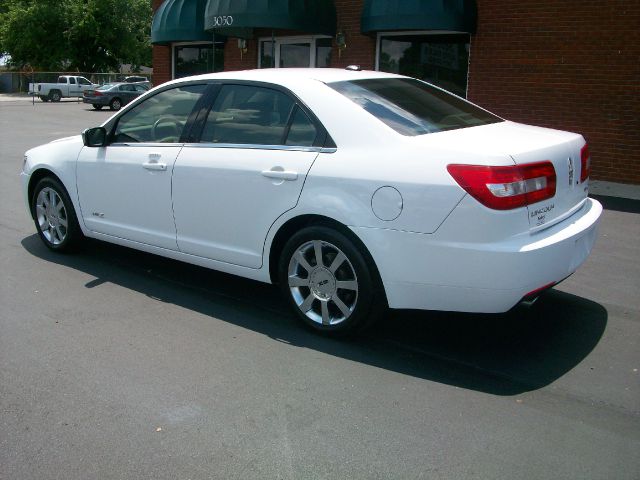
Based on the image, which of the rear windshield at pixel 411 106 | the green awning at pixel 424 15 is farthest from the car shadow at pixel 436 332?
the green awning at pixel 424 15

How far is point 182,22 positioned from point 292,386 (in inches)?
510

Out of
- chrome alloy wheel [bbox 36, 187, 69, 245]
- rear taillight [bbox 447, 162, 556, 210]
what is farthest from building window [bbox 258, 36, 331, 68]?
rear taillight [bbox 447, 162, 556, 210]

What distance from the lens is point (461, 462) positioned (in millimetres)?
3150

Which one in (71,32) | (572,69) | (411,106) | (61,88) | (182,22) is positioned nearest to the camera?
(411,106)

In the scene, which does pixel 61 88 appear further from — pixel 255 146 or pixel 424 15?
pixel 255 146

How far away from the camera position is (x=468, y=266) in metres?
3.87

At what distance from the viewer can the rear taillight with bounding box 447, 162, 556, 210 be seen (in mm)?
3793

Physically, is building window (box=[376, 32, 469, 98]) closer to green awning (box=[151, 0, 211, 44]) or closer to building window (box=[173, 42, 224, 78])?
green awning (box=[151, 0, 211, 44])

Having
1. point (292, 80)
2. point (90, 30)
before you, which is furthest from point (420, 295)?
point (90, 30)

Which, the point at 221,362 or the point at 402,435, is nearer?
the point at 402,435

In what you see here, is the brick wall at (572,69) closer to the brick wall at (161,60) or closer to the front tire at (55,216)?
the front tire at (55,216)

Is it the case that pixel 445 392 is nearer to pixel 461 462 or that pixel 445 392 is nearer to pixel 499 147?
pixel 461 462

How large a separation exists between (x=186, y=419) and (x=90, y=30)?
51.9m

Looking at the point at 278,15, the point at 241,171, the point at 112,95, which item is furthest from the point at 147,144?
the point at 112,95
